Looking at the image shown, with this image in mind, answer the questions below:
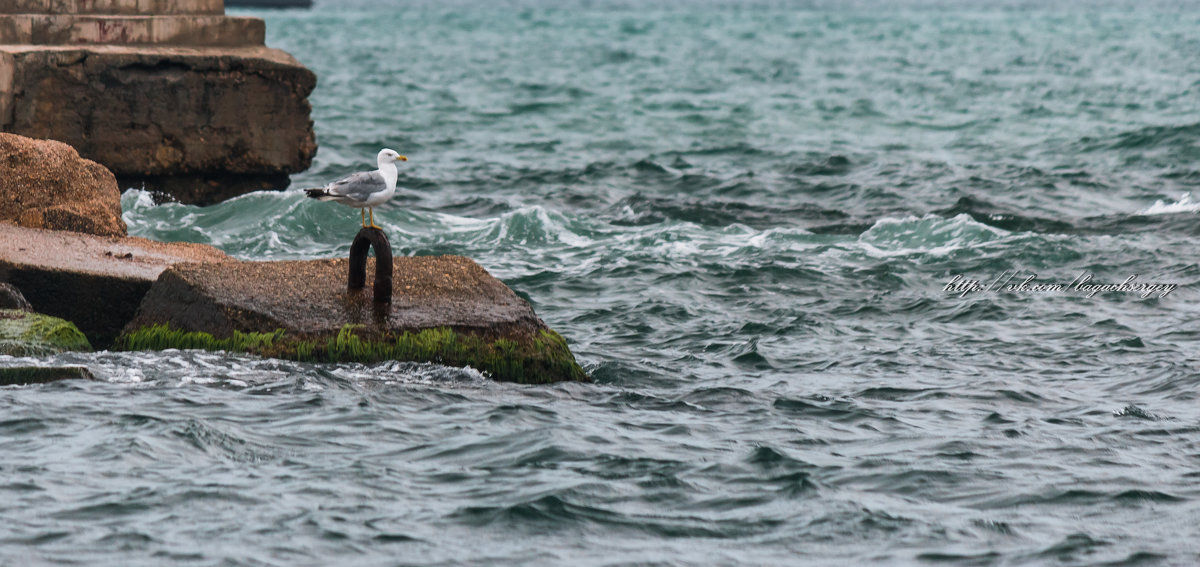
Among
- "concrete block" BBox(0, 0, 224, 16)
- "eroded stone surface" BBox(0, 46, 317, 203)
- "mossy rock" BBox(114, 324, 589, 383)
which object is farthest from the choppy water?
"concrete block" BBox(0, 0, 224, 16)

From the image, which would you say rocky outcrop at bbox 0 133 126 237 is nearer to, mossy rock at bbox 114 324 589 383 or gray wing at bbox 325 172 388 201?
gray wing at bbox 325 172 388 201

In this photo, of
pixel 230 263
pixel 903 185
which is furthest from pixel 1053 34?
pixel 230 263

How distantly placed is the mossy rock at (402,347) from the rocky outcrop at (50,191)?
219cm

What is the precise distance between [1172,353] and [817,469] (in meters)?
3.80

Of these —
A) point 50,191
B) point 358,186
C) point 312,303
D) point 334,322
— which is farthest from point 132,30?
point 334,322

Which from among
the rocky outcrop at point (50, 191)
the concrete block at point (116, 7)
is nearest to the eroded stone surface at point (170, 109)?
the concrete block at point (116, 7)

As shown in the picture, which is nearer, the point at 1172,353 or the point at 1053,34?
the point at 1172,353

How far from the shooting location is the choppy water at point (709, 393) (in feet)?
19.3

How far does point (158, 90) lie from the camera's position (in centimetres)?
1291

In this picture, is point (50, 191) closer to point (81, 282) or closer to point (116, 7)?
point (81, 282)

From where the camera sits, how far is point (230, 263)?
841cm

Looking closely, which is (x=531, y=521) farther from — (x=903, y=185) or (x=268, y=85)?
(x=903, y=185)

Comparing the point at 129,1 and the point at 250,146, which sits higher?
the point at 129,1

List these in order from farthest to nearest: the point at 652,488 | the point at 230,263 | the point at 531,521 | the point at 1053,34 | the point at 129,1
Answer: the point at 1053,34
the point at 129,1
the point at 230,263
the point at 652,488
the point at 531,521
